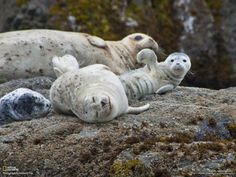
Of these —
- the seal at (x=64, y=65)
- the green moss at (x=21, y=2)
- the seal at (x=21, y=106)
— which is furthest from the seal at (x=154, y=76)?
the green moss at (x=21, y=2)

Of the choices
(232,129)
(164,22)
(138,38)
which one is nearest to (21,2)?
(164,22)

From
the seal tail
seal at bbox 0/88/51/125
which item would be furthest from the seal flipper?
seal at bbox 0/88/51/125

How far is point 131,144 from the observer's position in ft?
29.1

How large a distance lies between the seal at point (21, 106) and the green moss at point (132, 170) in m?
1.99

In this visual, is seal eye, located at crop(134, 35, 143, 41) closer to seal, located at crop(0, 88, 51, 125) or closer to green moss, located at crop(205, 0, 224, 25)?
seal, located at crop(0, 88, 51, 125)

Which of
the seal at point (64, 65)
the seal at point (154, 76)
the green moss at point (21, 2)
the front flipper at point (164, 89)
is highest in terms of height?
the green moss at point (21, 2)

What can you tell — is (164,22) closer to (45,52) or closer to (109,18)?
(109,18)

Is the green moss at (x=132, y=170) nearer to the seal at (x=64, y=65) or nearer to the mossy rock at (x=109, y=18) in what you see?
the seal at (x=64, y=65)

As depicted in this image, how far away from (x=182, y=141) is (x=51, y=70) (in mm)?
4466

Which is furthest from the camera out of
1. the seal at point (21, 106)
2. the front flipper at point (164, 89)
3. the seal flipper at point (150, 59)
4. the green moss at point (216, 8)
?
the green moss at point (216, 8)

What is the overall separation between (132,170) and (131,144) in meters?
0.57

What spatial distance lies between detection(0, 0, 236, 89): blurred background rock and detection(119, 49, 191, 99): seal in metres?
6.10

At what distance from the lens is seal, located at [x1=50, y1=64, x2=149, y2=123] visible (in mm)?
9414

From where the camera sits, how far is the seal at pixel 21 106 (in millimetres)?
10039
